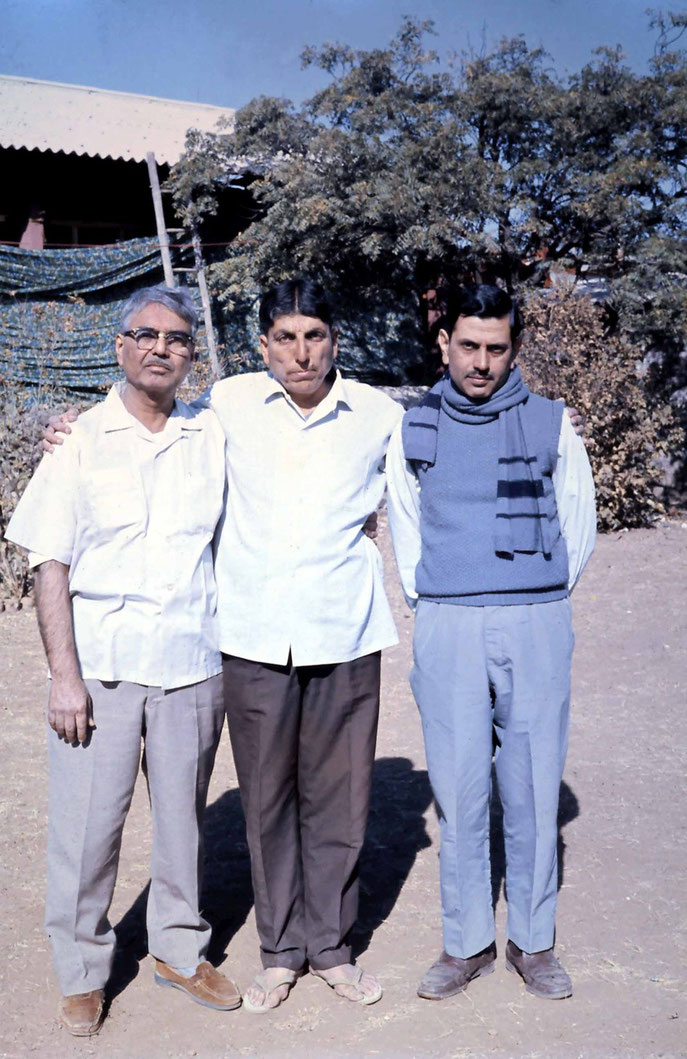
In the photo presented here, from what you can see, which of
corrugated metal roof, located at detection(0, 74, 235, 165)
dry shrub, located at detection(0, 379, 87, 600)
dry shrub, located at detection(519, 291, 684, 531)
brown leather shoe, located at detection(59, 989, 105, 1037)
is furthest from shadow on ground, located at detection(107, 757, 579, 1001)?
corrugated metal roof, located at detection(0, 74, 235, 165)

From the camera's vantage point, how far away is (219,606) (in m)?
2.83

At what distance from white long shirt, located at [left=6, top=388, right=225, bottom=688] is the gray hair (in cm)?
29

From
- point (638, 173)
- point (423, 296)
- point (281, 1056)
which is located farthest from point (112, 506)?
point (423, 296)

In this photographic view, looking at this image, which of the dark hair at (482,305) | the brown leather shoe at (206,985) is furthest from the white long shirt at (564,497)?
the brown leather shoe at (206,985)

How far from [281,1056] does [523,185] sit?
1049cm

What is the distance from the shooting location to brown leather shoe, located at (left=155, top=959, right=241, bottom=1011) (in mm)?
2842

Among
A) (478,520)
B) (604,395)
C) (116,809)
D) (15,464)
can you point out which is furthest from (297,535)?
(604,395)

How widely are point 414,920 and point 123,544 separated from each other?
1667 millimetres

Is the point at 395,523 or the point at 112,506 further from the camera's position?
the point at 395,523

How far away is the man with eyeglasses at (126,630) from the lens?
8.68 feet

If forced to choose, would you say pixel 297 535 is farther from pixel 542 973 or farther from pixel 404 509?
pixel 542 973

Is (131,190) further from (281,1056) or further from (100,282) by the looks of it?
(281,1056)

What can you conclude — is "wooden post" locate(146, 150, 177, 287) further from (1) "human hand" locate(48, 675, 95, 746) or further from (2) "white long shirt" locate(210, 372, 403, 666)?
(1) "human hand" locate(48, 675, 95, 746)

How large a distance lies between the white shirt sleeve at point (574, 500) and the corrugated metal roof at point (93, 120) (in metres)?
10.3
